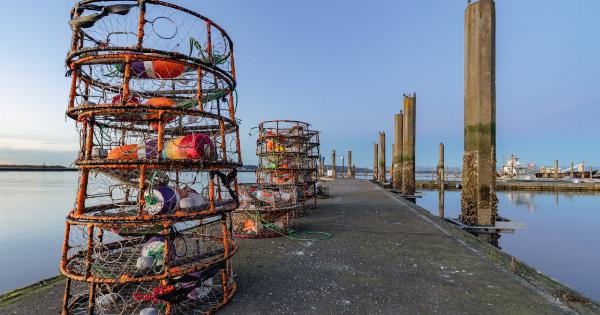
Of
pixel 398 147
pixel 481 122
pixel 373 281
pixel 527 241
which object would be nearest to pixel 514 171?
pixel 398 147

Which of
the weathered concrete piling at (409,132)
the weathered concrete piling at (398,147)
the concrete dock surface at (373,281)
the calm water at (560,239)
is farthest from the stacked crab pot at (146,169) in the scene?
the weathered concrete piling at (398,147)

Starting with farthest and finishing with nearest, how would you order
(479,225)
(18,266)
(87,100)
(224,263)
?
(18,266), (479,225), (87,100), (224,263)

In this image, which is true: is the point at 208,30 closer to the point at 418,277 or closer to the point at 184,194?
the point at 184,194

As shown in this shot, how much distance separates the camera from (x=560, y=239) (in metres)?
19.9

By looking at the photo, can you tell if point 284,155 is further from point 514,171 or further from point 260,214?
point 514,171

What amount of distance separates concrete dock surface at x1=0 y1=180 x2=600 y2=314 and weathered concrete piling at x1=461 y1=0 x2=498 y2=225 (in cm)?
212

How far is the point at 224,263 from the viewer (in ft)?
16.2

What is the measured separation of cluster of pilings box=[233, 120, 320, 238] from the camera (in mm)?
9594

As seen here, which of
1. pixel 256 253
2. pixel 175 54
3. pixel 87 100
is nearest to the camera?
pixel 175 54

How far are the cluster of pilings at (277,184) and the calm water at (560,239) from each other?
8598 mm

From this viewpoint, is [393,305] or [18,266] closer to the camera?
[393,305]

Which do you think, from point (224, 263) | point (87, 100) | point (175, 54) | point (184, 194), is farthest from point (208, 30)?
point (224, 263)

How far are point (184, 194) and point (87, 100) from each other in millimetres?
2257

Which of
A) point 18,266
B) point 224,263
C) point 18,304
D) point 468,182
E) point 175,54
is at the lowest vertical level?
point 18,266
